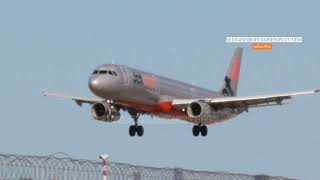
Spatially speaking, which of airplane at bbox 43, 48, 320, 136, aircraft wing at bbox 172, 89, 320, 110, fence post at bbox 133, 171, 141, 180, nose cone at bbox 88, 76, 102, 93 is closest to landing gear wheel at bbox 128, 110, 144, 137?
airplane at bbox 43, 48, 320, 136

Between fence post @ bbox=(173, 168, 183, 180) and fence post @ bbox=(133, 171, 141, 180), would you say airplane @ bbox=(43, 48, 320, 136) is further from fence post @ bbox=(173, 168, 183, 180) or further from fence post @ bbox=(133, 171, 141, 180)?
fence post @ bbox=(133, 171, 141, 180)

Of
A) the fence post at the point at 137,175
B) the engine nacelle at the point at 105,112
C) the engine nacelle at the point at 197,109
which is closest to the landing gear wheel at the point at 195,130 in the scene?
the engine nacelle at the point at 197,109

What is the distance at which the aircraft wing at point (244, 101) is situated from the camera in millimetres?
100050

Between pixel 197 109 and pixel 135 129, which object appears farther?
pixel 135 129

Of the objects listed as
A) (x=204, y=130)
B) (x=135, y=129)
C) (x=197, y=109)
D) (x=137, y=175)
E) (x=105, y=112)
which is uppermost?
(x=197, y=109)

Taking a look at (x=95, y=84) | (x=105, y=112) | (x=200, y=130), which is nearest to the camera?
(x=95, y=84)

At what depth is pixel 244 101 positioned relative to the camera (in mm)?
104812

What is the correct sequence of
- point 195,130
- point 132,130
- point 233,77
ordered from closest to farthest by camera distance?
point 132,130
point 195,130
point 233,77

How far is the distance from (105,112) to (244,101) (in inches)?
624

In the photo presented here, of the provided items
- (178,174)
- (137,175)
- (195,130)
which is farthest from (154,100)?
(137,175)

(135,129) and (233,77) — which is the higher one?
(233,77)

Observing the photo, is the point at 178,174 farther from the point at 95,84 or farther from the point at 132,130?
the point at 95,84

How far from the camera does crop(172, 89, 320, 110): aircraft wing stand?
100 metres

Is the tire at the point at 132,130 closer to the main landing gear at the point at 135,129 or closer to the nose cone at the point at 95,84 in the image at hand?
the main landing gear at the point at 135,129
